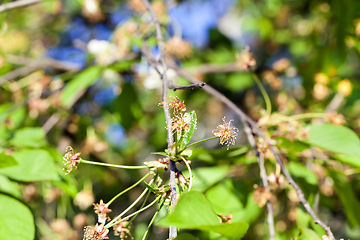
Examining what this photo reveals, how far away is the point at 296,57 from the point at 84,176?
6.95 feet

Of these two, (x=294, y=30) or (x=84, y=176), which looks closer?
(x=84, y=176)

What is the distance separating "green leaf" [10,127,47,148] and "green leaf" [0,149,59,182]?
0.15 metres

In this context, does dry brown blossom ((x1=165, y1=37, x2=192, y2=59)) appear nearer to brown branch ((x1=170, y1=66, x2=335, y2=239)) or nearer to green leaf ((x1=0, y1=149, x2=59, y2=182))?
brown branch ((x1=170, y1=66, x2=335, y2=239))

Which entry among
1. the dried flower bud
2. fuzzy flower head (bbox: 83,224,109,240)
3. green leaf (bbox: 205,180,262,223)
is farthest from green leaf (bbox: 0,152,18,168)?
the dried flower bud

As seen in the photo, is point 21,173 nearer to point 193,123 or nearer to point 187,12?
point 193,123

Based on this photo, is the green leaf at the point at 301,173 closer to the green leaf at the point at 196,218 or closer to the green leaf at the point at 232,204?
the green leaf at the point at 232,204

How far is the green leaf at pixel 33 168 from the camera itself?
0.81 metres

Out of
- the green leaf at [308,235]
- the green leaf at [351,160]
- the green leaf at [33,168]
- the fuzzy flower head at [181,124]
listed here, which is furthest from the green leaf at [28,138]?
the green leaf at [351,160]

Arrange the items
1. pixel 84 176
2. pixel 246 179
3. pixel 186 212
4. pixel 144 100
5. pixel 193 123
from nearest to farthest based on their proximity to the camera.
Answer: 1. pixel 186 212
2. pixel 193 123
3. pixel 246 179
4. pixel 84 176
5. pixel 144 100

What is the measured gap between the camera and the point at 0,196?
0.78 m

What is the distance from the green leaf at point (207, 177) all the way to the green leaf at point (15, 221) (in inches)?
20.0

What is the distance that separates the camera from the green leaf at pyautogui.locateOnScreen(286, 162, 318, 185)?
3.49 feet

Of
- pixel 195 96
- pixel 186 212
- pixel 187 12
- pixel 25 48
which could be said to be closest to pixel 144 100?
pixel 195 96

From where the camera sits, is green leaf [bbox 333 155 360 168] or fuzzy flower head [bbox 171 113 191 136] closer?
fuzzy flower head [bbox 171 113 191 136]
